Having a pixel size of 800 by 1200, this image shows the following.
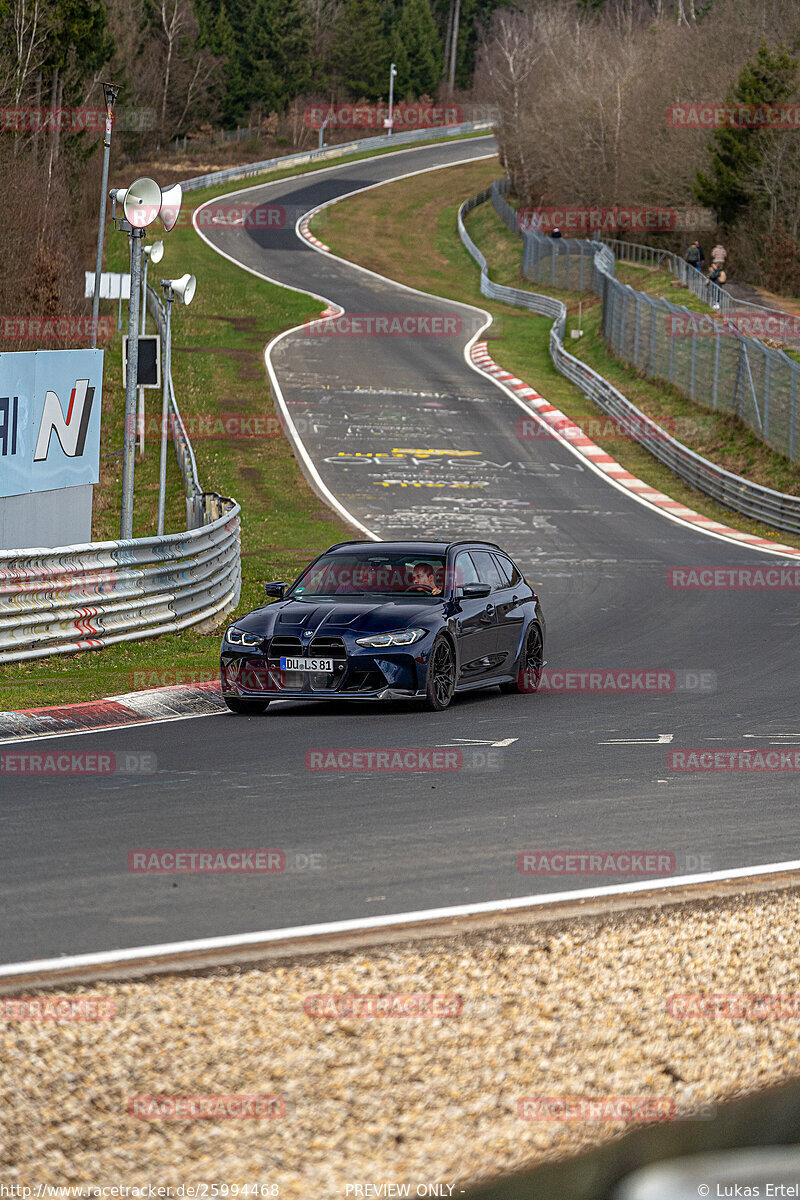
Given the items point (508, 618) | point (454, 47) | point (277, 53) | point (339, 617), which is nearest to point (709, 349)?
point (508, 618)

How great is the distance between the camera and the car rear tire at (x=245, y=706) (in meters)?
12.9

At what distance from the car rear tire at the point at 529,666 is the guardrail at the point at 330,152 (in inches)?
2942

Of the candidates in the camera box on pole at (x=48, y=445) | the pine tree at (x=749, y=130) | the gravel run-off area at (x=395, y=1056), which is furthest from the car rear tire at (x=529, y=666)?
the pine tree at (x=749, y=130)

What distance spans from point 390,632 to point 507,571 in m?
2.77

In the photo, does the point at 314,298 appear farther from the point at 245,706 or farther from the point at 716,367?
the point at 245,706

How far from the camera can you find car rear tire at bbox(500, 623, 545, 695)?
1473 centimetres

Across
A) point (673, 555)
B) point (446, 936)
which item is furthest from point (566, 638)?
point (446, 936)

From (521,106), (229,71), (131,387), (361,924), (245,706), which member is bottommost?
(245,706)

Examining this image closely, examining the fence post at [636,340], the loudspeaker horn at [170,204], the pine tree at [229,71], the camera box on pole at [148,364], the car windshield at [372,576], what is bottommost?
the fence post at [636,340]

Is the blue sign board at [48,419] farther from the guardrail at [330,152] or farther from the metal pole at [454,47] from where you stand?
the metal pole at [454,47]

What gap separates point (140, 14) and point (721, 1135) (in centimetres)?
10383

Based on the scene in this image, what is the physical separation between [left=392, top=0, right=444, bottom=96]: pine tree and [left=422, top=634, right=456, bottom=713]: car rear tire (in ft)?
403

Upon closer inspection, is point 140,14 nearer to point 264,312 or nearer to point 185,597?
point 264,312

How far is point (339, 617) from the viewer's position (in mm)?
12953
